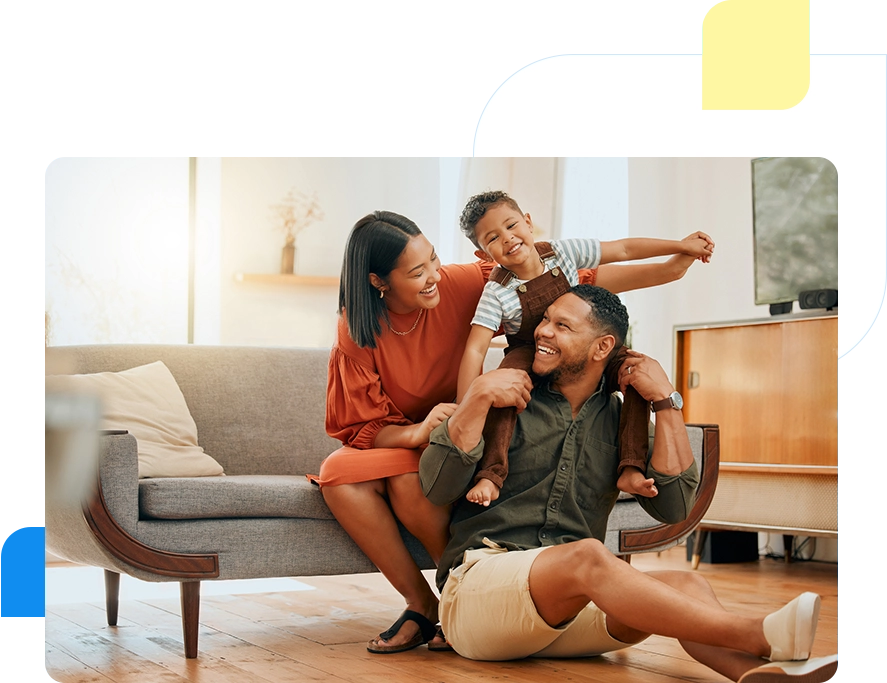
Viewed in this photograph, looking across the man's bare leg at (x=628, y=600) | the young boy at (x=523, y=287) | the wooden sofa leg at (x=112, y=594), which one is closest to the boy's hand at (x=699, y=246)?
the young boy at (x=523, y=287)

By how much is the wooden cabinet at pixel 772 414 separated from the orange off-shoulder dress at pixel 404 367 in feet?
3.23

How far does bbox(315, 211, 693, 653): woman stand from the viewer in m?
2.08

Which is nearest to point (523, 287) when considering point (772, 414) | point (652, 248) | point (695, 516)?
point (652, 248)

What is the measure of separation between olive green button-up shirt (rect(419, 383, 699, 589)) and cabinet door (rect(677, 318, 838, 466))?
3.58ft

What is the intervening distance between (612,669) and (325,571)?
2.36 feet

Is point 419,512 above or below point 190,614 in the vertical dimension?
above

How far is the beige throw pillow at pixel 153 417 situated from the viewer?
244 cm

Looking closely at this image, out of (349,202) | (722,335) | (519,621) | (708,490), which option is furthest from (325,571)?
(349,202)

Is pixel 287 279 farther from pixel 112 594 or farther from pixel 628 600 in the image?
pixel 628 600

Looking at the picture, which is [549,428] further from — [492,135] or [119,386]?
[119,386]

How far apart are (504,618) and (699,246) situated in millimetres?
860

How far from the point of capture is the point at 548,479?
195cm

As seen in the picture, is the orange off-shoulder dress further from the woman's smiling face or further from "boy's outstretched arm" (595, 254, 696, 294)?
"boy's outstretched arm" (595, 254, 696, 294)

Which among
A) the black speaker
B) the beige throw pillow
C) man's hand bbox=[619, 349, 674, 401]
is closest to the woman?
man's hand bbox=[619, 349, 674, 401]
